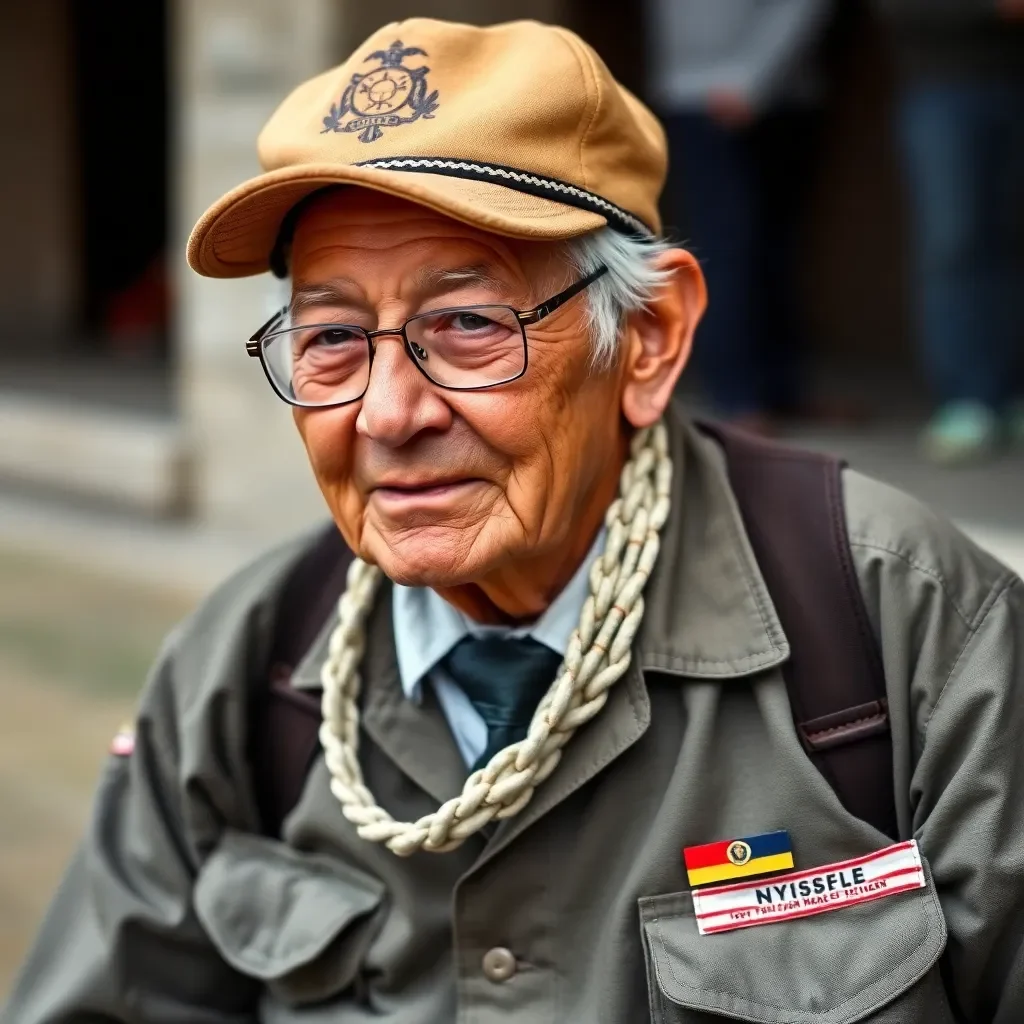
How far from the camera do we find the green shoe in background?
4.64m

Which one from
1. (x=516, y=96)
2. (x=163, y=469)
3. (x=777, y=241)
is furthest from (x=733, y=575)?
(x=163, y=469)

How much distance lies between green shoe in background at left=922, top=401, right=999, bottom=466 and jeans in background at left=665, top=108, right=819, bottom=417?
23.6 inches

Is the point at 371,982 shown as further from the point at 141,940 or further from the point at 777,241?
the point at 777,241

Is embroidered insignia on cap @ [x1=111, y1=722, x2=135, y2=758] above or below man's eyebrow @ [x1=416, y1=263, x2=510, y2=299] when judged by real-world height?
below

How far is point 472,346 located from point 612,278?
7.6 inches

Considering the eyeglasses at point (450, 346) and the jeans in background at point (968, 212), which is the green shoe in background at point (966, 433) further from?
the eyeglasses at point (450, 346)

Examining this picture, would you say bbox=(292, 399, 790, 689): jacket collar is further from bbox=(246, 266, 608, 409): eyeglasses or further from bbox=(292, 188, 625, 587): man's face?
bbox=(246, 266, 608, 409): eyeglasses

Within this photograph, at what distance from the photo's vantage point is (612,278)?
1.92m

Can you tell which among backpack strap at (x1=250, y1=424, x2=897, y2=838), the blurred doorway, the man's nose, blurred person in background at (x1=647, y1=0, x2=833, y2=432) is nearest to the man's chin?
the man's nose

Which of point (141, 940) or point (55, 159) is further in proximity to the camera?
point (55, 159)

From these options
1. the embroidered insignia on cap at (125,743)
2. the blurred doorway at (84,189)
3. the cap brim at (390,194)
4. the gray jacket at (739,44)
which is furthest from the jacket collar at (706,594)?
the blurred doorway at (84,189)

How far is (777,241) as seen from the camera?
5281 millimetres

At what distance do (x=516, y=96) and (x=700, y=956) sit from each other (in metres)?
0.95

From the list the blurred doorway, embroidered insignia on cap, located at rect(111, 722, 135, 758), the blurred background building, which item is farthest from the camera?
the blurred doorway
